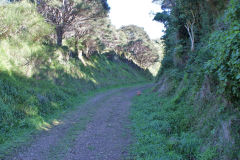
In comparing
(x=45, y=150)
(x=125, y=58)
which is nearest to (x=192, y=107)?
(x=45, y=150)

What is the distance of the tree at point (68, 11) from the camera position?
1928cm

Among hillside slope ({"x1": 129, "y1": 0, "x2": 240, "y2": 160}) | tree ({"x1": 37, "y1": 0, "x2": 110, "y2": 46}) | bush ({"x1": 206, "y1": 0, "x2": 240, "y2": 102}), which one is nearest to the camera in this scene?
bush ({"x1": 206, "y1": 0, "x2": 240, "y2": 102})

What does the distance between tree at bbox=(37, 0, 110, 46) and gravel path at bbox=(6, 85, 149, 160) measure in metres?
12.8

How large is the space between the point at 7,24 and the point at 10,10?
0.99 meters

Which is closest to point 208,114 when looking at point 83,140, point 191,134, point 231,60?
point 191,134

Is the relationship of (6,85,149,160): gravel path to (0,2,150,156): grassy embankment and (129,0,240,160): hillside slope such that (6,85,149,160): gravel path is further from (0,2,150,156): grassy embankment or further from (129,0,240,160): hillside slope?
(0,2,150,156): grassy embankment

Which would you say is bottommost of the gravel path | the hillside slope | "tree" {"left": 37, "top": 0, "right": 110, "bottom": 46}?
the gravel path

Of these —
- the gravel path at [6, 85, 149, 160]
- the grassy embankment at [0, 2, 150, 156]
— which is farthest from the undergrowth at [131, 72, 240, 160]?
the grassy embankment at [0, 2, 150, 156]

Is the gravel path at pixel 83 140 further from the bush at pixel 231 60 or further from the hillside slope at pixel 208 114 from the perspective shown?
the bush at pixel 231 60

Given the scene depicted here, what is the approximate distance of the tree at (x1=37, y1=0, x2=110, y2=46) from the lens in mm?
19281

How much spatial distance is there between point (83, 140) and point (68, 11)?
16123 millimetres

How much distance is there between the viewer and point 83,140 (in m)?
6.98

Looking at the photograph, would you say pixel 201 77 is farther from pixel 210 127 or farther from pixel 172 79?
pixel 172 79

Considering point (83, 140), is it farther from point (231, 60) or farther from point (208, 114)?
point (231, 60)
